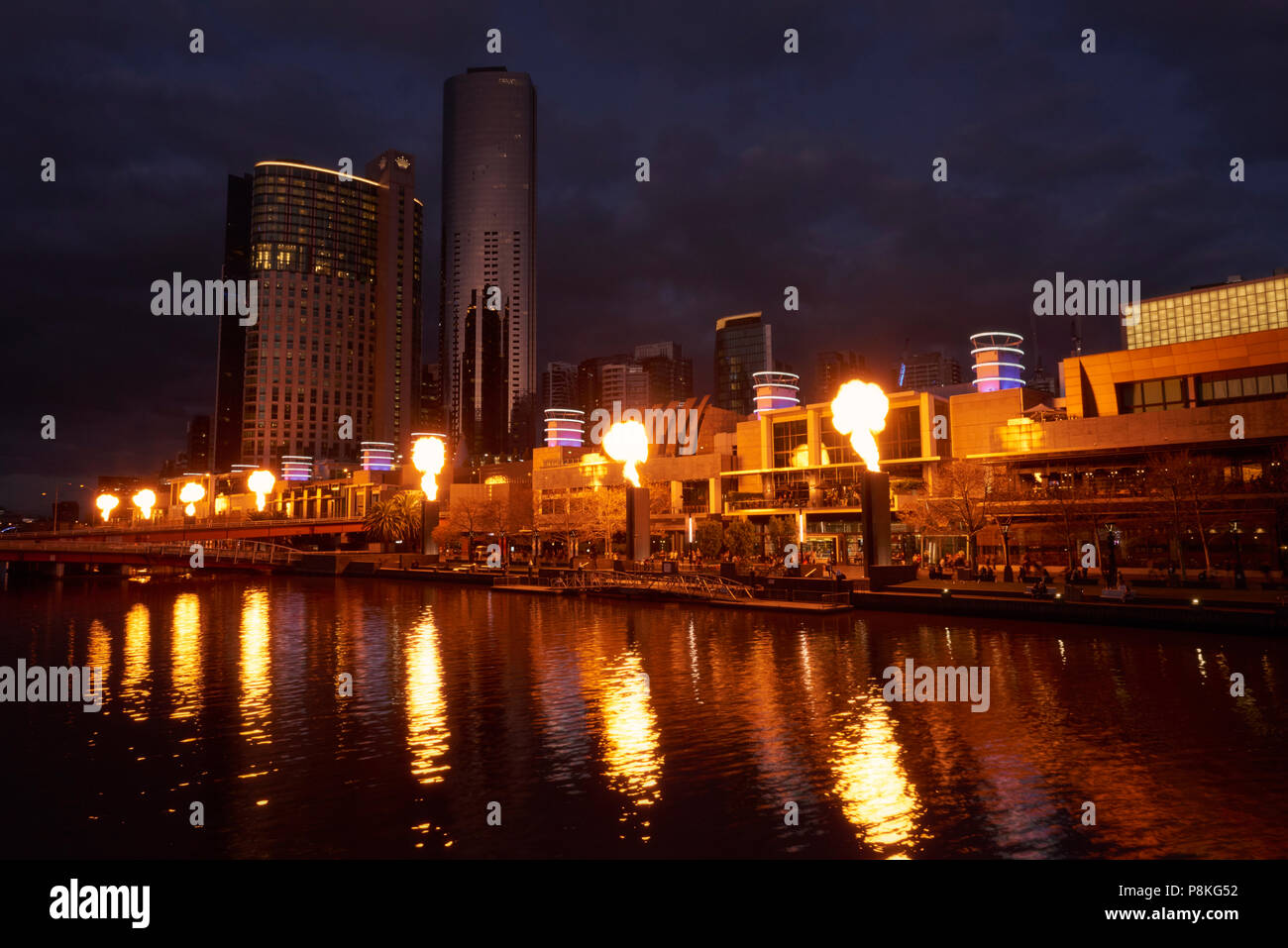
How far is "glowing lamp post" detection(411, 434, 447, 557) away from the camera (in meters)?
77.1

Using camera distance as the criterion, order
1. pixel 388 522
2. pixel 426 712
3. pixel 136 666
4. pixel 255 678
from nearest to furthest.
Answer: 1. pixel 426 712
2. pixel 255 678
3. pixel 136 666
4. pixel 388 522

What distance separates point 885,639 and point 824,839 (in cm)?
2375

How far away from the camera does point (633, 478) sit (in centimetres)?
6397

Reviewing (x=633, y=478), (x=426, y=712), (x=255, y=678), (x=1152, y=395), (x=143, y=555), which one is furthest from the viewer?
(x=143, y=555)

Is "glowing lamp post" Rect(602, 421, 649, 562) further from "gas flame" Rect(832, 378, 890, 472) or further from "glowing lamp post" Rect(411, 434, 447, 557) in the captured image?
"glowing lamp post" Rect(411, 434, 447, 557)

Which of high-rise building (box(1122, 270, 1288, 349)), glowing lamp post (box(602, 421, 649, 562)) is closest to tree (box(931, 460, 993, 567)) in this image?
glowing lamp post (box(602, 421, 649, 562))

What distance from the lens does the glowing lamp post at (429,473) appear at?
253ft

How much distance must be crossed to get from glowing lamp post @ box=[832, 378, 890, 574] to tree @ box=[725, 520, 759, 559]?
21707 mm

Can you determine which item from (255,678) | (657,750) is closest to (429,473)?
(255,678)

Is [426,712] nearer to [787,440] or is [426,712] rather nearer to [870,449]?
[870,449]

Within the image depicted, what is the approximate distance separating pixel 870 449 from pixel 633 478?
2046cm

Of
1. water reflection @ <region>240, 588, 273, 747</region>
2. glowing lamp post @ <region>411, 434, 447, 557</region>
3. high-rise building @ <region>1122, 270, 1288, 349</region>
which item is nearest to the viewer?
water reflection @ <region>240, 588, 273, 747</region>

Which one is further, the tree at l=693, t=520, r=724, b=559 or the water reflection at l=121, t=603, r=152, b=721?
the tree at l=693, t=520, r=724, b=559
